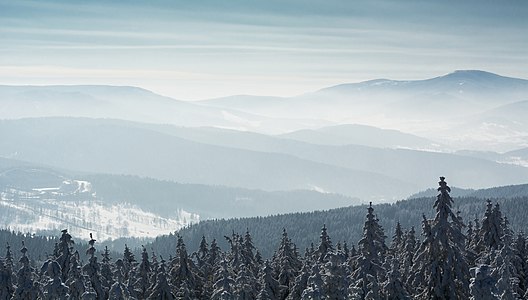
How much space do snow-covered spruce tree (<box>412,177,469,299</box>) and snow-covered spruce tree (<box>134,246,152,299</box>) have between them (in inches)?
1228

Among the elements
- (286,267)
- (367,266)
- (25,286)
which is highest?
(367,266)

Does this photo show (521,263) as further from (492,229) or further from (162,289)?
(162,289)

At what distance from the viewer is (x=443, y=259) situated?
1565 inches

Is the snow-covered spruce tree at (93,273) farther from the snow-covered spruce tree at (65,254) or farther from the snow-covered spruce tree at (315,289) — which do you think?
the snow-covered spruce tree at (315,289)

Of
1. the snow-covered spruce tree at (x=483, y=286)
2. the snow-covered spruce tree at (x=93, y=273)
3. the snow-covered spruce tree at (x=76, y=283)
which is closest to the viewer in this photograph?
the snow-covered spruce tree at (x=483, y=286)

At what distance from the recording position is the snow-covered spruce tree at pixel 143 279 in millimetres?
60425

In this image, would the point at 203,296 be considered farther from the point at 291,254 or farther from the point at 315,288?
the point at 315,288

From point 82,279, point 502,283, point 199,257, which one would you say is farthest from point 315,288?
point 199,257

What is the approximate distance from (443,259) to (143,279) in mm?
34577

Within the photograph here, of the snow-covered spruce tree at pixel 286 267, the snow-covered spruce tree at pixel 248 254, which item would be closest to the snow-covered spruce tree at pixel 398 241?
the snow-covered spruce tree at pixel 286 267

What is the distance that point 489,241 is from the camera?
52.9m

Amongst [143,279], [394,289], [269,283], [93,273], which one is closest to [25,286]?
[93,273]

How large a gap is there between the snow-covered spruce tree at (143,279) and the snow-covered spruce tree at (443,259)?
31.2 meters

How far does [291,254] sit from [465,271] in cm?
2671
